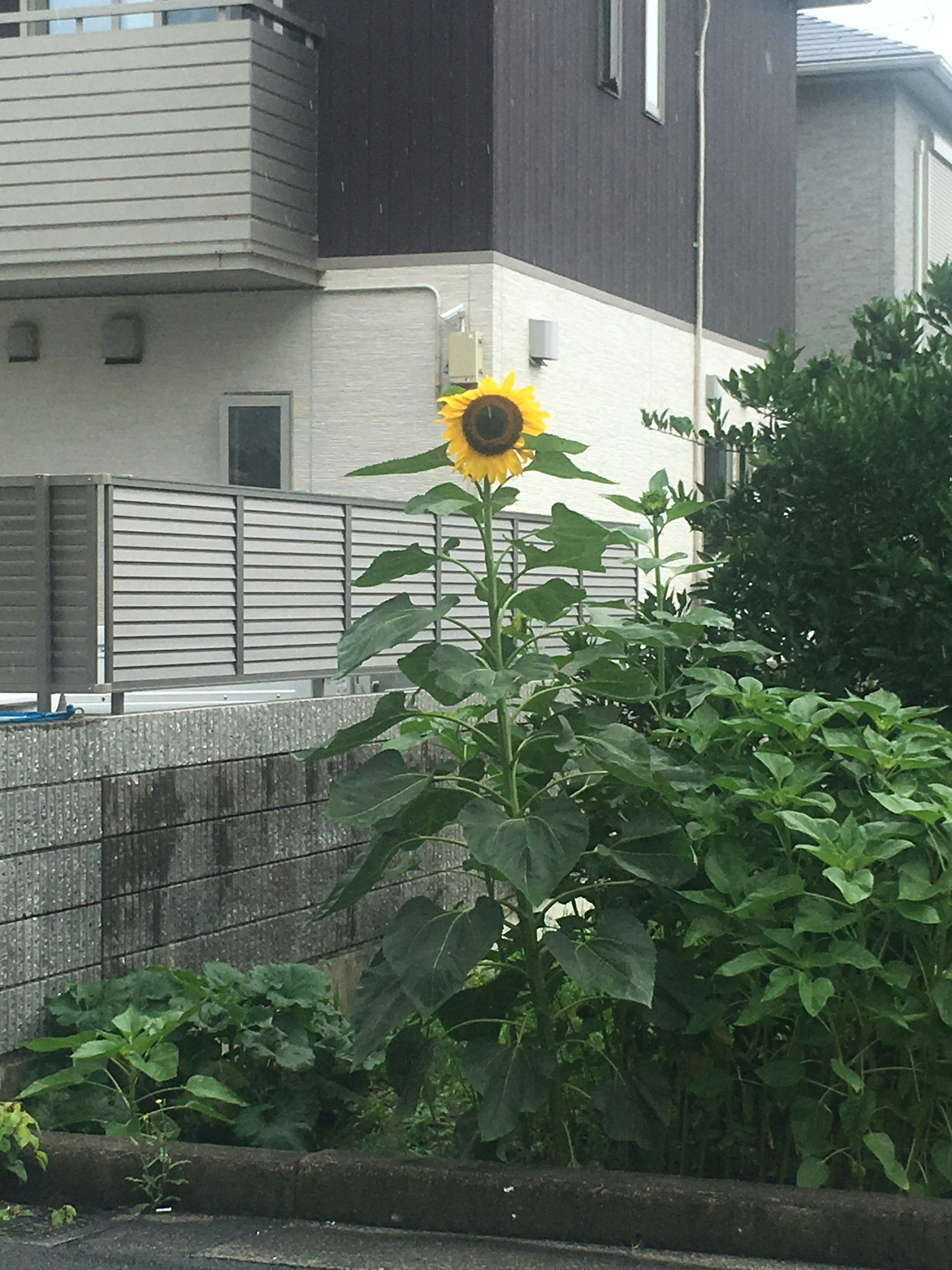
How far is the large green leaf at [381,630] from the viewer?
4.34 meters

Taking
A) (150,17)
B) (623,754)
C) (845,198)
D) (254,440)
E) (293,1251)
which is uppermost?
(845,198)

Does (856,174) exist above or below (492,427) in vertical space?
above

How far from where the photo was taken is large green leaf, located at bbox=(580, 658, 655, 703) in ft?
15.3

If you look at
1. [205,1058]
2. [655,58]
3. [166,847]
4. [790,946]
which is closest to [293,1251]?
[205,1058]

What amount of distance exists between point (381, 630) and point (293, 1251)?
1.57m

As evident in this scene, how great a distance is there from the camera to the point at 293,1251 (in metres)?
4.11

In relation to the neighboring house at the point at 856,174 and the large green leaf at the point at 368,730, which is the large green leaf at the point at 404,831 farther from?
the neighboring house at the point at 856,174

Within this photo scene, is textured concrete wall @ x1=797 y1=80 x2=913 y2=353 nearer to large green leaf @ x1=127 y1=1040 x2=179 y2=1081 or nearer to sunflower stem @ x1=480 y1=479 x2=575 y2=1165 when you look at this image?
sunflower stem @ x1=480 y1=479 x2=575 y2=1165

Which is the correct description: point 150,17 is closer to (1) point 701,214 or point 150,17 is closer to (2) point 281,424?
(2) point 281,424

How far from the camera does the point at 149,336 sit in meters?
12.2

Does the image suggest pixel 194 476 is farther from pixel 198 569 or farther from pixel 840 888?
pixel 840 888

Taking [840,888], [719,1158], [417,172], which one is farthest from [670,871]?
[417,172]

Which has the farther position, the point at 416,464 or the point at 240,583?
the point at 240,583

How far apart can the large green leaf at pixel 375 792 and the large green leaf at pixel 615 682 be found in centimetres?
55
